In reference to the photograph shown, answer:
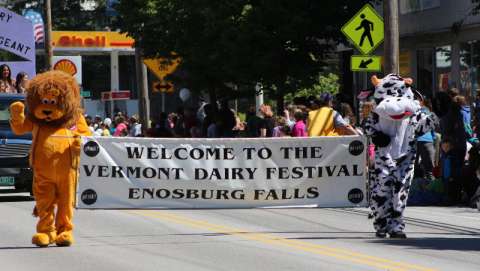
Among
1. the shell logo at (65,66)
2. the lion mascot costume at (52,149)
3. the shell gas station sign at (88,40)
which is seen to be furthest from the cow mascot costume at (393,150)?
the shell gas station sign at (88,40)

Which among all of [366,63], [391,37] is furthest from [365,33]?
[391,37]

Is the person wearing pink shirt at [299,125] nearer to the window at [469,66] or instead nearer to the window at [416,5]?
the window at [469,66]

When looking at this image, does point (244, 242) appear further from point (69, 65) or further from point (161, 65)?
point (161, 65)

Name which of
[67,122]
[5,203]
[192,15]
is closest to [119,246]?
[67,122]

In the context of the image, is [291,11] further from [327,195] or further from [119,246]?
[119,246]

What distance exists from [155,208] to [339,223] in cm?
267

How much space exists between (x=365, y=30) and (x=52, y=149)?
10924 millimetres

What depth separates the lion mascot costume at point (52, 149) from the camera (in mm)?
12844

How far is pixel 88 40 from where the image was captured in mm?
65250

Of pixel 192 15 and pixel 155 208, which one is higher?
pixel 192 15

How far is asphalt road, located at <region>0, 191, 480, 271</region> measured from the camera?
11383 mm

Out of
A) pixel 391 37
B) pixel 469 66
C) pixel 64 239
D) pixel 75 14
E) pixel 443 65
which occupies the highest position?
pixel 75 14

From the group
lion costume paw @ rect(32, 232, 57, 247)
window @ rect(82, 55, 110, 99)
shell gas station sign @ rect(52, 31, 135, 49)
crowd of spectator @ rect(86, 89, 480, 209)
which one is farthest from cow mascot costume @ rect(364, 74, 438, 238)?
window @ rect(82, 55, 110, 99)

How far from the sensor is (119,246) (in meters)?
13.0
